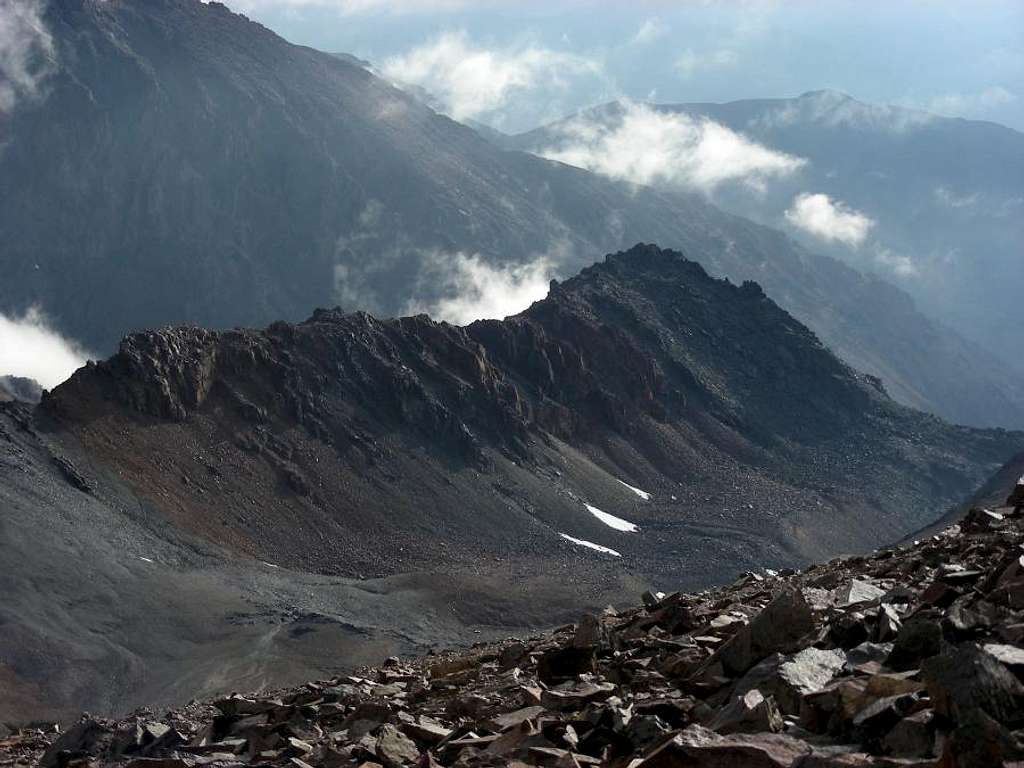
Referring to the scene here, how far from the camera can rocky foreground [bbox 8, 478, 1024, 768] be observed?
10.6m

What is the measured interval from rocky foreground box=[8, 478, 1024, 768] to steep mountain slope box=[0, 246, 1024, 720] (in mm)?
50180

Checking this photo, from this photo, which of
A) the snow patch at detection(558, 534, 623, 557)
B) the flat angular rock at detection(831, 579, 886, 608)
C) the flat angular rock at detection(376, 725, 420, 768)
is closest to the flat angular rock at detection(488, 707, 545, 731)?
the flat angular rock at detection(376, 725, 420, 768)

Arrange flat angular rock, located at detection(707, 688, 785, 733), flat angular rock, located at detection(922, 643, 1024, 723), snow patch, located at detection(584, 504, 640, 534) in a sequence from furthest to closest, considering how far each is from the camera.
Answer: snow patch, located at detection(584, 504, 640, 534), flat angular rock, located at detection(707, 688, 785, 733), flat angular rock, located at detection(922, 643, 1024, 723)

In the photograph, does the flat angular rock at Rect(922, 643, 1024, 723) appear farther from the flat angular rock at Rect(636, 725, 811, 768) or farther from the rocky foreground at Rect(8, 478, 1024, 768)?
the flat angular rock at Rect(636, 725, 811, 768)

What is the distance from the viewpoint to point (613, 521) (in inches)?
5281

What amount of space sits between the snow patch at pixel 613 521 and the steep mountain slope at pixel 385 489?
38cm

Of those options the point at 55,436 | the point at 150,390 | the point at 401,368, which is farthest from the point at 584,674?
the point at 401,368

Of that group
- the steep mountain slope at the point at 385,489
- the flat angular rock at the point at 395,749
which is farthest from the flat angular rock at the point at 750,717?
the steep mountain slope at the point at 385,489

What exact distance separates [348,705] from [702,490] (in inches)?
5359

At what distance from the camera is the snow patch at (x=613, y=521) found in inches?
5221

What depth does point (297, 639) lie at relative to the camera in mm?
76938

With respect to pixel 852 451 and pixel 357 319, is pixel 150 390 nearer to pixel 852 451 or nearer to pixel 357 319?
Result: pixel 357 319

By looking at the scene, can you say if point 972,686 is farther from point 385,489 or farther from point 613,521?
point 613,521

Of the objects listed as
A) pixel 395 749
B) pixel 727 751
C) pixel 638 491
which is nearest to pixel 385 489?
pixel 638 491
